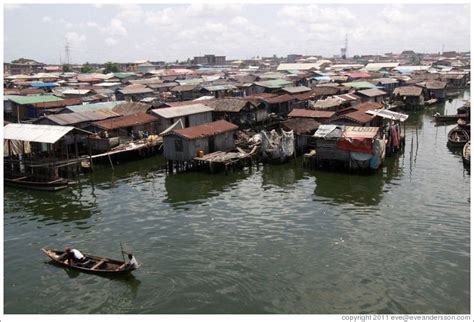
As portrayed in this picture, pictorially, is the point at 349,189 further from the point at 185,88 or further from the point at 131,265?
the point at 185,88

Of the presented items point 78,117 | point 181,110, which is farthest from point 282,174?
point 78,117

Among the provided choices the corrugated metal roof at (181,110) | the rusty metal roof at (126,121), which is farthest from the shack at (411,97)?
the rusty metal roof at (126,121)

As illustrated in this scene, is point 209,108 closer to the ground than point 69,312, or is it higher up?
higher up

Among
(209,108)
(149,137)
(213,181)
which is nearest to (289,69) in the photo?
(209,108)

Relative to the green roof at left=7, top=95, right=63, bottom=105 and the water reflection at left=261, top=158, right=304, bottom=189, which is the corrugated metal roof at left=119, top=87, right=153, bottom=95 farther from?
the water reflection at left=261, top=158, right=304, bottom=189

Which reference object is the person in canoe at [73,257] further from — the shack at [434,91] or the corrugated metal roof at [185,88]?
the shack at [434,91]

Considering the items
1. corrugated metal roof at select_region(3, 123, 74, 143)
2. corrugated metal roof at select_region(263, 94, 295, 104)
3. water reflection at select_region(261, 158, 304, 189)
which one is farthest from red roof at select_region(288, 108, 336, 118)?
corrugated metal roof at select_region(3, 123, 74, 143)

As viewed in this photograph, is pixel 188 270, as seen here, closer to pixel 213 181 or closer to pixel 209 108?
pixel 213 181
